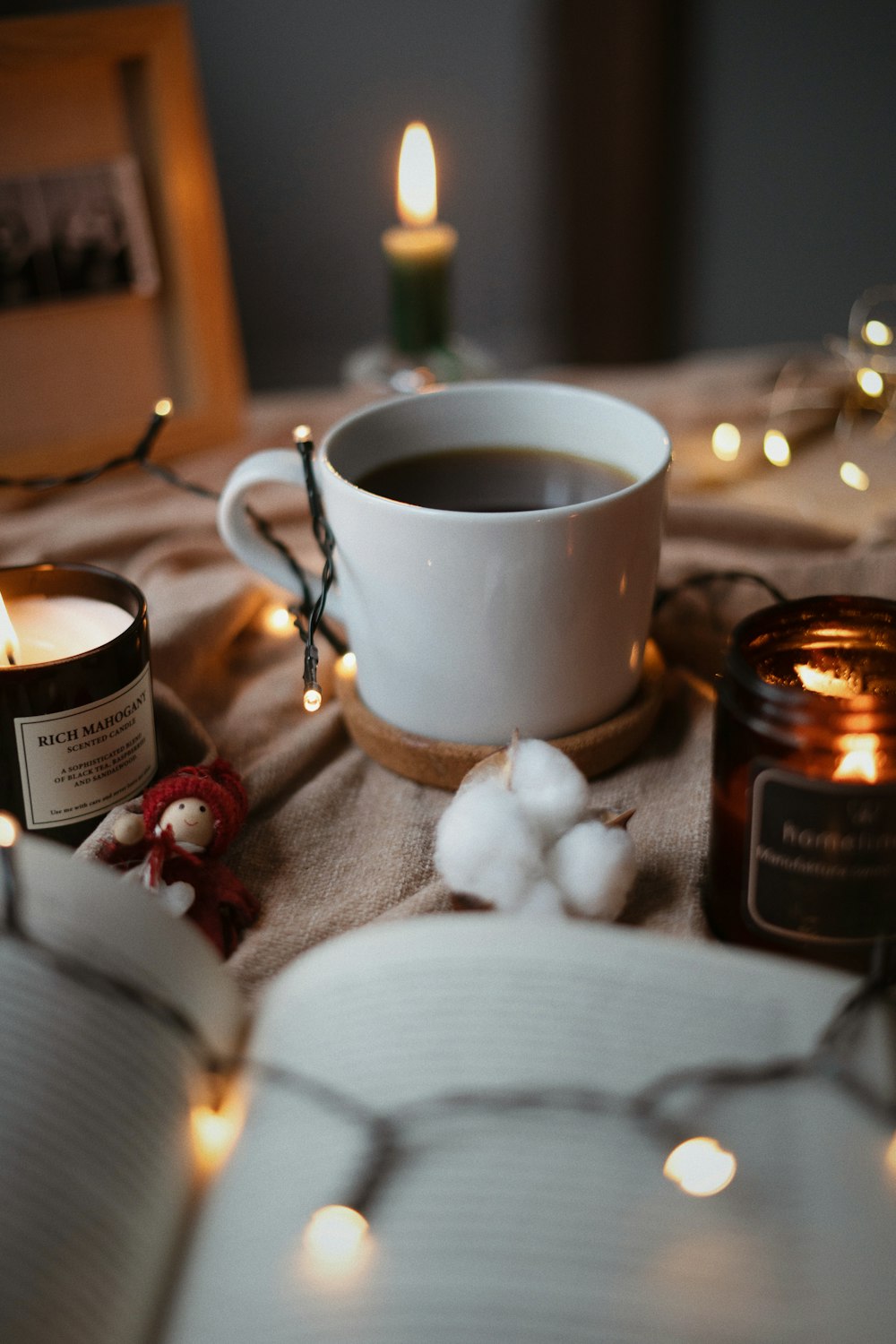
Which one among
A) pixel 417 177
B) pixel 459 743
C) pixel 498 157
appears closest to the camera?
pixel 459 743

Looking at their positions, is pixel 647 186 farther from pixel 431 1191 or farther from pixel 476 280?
pixel 431 1191

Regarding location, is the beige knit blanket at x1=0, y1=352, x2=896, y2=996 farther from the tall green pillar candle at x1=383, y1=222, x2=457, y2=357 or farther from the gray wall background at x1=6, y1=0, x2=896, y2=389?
the gray wall background at x1=6, y1=0, x2=896, y2=389

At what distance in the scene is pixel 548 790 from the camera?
48 cm

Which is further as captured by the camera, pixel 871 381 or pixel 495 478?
pixel 871 381

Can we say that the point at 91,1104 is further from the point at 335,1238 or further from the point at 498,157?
the point at 498,157

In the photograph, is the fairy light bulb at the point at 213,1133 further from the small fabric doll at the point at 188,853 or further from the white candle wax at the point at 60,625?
the white candle wax at the point at 60,625

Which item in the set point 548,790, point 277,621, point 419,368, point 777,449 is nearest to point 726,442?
point 777,449

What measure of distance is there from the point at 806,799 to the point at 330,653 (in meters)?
0.34

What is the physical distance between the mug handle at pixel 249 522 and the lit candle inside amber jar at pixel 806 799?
0.23 meters

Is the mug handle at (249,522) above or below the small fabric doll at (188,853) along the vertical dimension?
above

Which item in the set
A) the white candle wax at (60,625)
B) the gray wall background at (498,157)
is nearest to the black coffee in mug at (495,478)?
the white candle wax at (60,625)

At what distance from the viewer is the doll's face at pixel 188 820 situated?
51 centimetres

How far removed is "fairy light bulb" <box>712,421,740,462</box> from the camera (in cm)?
90

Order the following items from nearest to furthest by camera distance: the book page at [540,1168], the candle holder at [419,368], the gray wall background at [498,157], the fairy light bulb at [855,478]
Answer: the book page at [540,1168] → the fairy light bulb at [855,478] → the candle holder at [419,368] → the gray wall background at [498,157]
